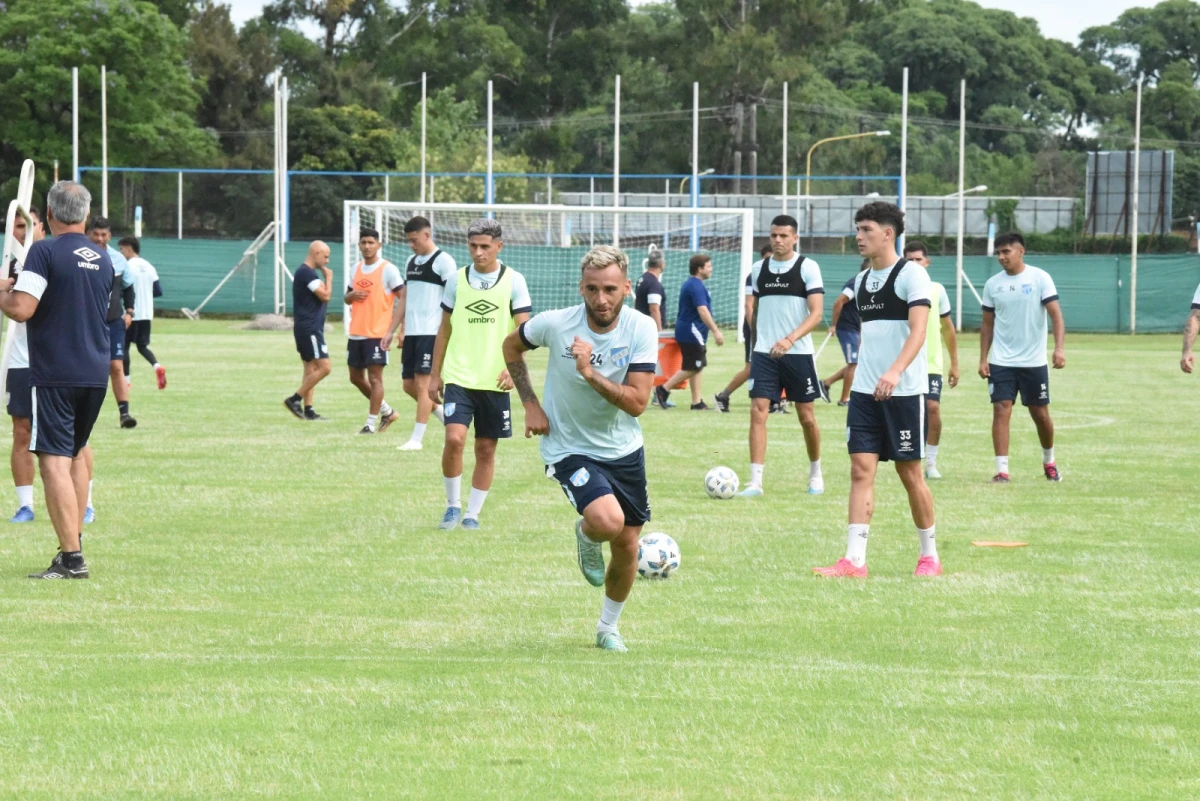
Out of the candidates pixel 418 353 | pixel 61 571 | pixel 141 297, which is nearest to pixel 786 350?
pixel 418 353

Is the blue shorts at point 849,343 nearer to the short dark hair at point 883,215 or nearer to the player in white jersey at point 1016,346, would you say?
the player in white jersey at point 1016,346

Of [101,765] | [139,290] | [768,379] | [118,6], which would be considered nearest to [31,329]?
[101,765]

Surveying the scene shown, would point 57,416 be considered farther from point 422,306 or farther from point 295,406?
point 295,406

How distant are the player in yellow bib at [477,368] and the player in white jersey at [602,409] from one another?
3603 mm

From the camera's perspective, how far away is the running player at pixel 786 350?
12.6 metres

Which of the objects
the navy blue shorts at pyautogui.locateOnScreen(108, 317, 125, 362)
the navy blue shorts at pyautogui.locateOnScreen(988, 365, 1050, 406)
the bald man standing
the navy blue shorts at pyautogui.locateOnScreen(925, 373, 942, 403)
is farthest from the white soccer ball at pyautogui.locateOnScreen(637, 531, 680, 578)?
the bald man standing

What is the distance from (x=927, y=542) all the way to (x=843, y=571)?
0.52 m

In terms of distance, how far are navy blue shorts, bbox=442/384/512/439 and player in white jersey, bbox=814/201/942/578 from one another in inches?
98.6

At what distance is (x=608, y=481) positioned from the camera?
7.02 meters

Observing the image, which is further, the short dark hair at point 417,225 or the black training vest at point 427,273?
the black training vest at point 427,273

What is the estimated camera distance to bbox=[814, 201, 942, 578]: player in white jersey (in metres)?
9.21

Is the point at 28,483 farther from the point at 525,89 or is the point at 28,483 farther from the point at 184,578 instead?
the point at 525,89

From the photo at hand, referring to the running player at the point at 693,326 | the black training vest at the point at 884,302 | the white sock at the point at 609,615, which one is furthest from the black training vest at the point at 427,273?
the white sock at the point at 609,615

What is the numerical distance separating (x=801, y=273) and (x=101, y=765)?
8.57 meters
